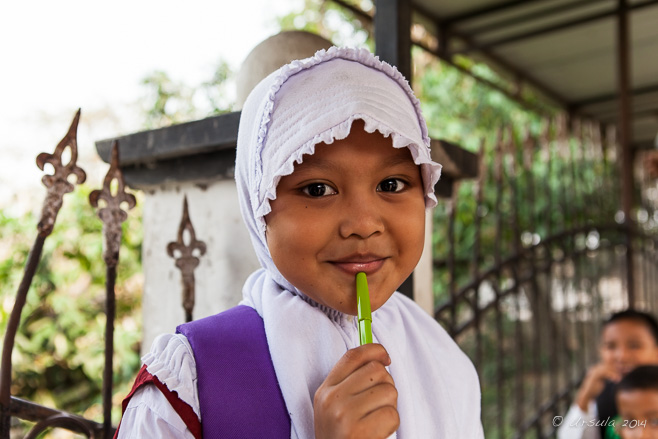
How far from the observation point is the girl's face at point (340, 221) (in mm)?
896

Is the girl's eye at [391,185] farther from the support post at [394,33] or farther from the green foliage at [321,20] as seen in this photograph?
the green foliage at [321,20]

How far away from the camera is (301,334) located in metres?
0.95

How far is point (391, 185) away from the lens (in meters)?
0.98

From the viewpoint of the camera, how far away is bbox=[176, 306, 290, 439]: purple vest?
874 millimetres

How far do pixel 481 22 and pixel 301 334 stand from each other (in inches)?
134

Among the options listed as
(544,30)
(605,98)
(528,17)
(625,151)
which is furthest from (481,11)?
(605,98)

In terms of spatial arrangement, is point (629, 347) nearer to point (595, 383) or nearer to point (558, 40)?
point (595, 383)

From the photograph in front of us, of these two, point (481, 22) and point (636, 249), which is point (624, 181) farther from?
point (481, 22)

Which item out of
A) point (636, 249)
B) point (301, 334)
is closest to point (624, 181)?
point (636, 249)

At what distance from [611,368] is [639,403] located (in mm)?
426

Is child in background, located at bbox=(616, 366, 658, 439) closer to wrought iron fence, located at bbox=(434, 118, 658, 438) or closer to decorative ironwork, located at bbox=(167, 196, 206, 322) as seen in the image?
wrought iron fence, located at bbox=(434, 118, 658, 438)

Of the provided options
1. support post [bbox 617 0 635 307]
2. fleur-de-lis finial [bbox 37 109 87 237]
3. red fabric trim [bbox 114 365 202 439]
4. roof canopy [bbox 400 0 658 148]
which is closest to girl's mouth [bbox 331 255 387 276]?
red fabric trim [bbox 114 365 202 439]

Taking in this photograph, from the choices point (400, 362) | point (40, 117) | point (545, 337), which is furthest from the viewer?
point (545, 337)

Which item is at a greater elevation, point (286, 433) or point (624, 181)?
point (624, 181)
